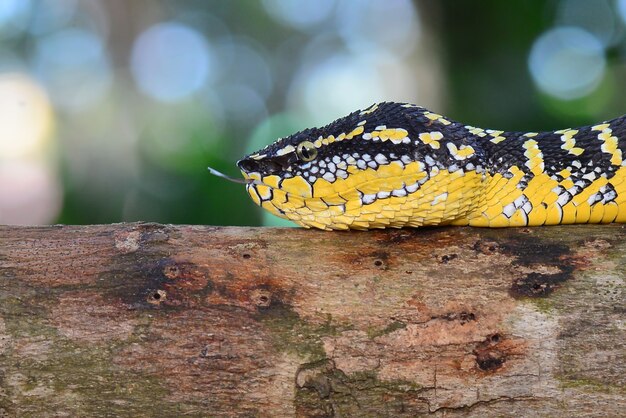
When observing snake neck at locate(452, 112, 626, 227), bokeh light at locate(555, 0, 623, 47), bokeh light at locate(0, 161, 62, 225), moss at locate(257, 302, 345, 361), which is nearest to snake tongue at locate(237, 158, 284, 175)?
moss at locate(257, 302, 345, 361)

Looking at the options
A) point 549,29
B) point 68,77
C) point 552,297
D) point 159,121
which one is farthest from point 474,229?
point 68,77

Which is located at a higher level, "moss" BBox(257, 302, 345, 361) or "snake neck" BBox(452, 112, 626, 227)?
"snake neck" BBox(452, 112, 626, 227)

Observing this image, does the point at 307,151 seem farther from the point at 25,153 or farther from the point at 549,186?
the point at 25,153

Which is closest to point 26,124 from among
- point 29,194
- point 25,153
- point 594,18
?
point 25,153

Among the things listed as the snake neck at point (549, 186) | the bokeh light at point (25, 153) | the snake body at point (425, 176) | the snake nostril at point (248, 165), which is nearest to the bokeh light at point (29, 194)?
the bokeh light at point (25, 153)

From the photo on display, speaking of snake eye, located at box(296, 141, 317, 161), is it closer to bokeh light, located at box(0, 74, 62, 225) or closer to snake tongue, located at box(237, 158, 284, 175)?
snake tongue, located at box(237, 158, 284, 175)

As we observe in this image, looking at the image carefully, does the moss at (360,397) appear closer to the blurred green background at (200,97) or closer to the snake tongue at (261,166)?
the snake tongue at (261,166)

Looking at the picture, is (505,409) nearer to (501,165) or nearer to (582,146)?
(501,165)
